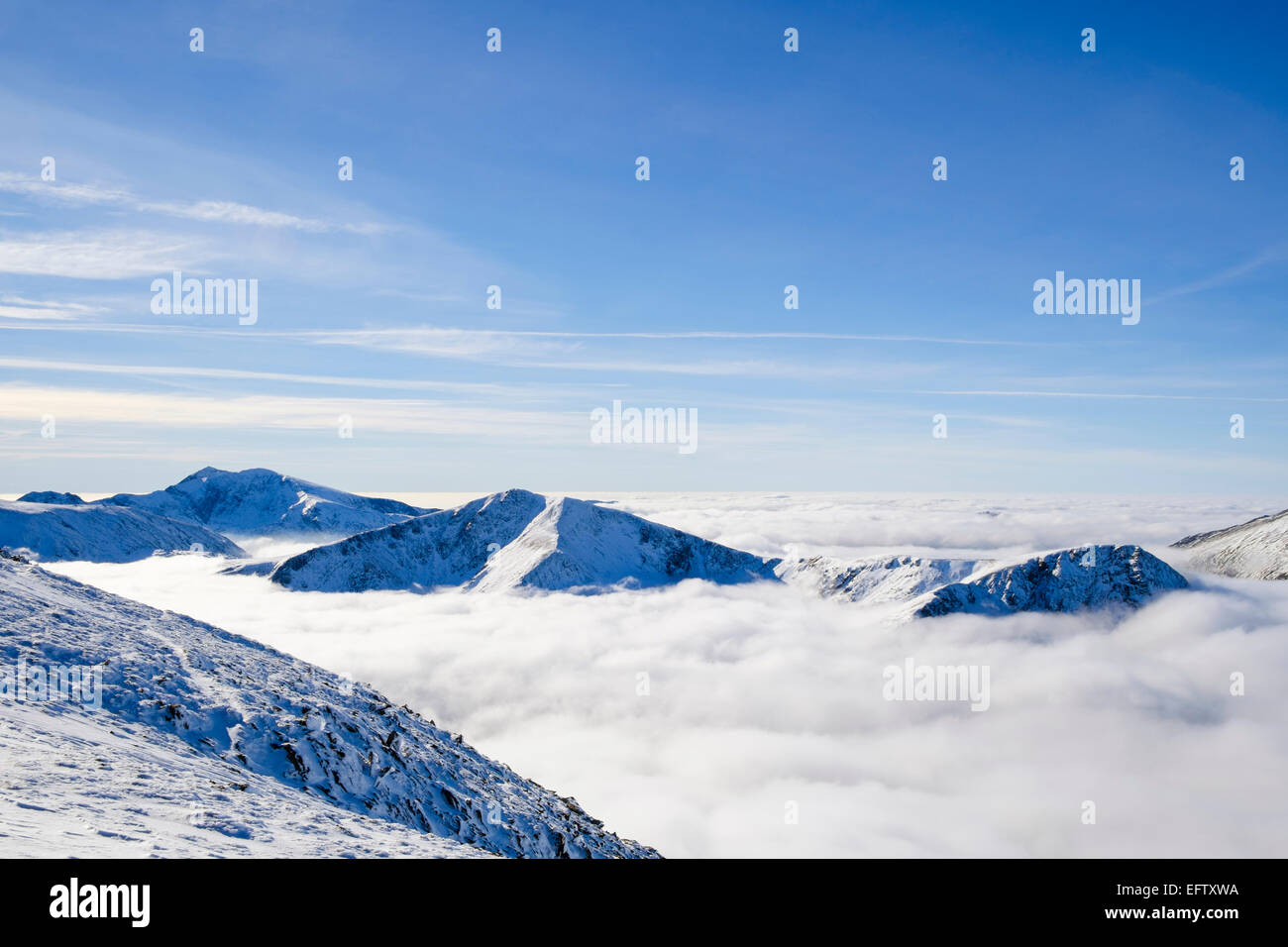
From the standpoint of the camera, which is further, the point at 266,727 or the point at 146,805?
the point at 266,727

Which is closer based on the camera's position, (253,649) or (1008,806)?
(253,649)

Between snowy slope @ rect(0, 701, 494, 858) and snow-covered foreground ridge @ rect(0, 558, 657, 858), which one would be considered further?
snow-covered foreground ridge @ rect(0, 558, 657, 858)

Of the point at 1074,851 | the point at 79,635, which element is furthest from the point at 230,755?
the point at 1074,851

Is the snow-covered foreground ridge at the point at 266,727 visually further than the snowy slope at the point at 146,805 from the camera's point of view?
Yes

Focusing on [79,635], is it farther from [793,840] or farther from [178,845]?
[793,840]

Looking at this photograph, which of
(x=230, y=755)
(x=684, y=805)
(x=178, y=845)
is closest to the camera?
(x=178, y=845)

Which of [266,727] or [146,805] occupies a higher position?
[146,805]
